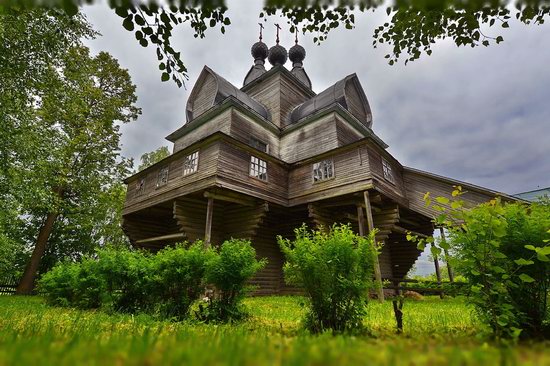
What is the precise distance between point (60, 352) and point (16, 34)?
1157cm

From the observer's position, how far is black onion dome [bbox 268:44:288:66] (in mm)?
24406

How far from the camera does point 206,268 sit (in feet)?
18.5

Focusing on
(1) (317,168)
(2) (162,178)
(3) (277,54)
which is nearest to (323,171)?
(1) (317,168)

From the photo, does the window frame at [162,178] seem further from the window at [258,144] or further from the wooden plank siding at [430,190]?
the wooden plank siding at [430,190]

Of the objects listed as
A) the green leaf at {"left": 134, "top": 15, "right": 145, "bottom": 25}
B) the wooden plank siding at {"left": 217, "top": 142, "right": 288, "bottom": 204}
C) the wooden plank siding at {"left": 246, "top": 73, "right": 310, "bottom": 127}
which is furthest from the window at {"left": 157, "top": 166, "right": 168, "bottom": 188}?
the green leaf at {"left": 134, "top": 15, "right": 145, "bottom": 25}

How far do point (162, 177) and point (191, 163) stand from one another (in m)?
2.66

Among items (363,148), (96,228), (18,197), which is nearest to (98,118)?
(18,197)

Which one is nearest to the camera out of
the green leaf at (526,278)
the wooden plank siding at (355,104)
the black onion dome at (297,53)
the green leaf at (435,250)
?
the green leaf at (526,278)

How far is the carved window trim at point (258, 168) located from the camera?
43.2 ft

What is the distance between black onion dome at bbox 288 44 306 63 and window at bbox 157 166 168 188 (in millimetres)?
17375

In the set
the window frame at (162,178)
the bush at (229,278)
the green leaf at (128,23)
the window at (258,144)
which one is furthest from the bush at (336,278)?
the window at (258,144)

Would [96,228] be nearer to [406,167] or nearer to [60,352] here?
[406,167]

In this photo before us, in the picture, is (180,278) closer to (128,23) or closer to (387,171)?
(128,23)

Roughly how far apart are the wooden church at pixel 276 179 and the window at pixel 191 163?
2.1 inches
